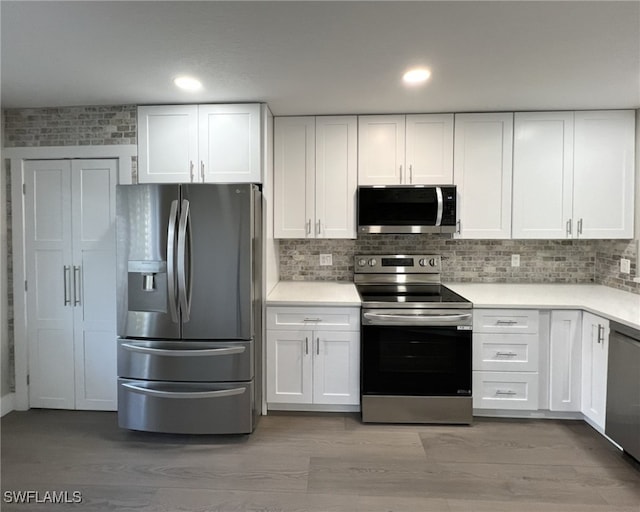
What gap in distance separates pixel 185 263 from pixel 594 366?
275cm

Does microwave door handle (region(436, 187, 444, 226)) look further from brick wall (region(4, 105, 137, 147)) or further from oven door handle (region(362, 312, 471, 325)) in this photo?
brick wall (region(4, 105, 137, 147))

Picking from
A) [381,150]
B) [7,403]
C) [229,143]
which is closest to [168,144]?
[229,143]

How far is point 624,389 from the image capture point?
2.24m

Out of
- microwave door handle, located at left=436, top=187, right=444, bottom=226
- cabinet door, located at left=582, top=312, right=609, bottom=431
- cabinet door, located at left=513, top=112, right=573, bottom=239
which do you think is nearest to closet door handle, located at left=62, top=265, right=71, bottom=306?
microwave door handle, located at left=436, top=187, right=444, bottom=226

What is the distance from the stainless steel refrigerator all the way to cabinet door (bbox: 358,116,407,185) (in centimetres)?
107

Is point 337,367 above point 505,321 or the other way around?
the other way around

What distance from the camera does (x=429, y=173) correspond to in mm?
3160

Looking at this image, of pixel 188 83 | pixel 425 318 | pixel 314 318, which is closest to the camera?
pixel 188 83

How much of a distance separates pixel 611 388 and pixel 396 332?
4.28ft

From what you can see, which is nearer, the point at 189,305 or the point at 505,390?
the point at 189,305

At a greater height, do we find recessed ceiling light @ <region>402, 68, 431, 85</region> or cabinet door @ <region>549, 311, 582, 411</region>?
recessed ceiling light @ <region>402, 68, 431, 85</region>

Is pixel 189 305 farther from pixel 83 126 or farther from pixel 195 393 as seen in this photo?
pixel 83 126

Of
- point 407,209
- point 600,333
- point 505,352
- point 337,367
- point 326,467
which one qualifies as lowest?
point 326,467

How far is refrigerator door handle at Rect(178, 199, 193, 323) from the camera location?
96.6 inches
